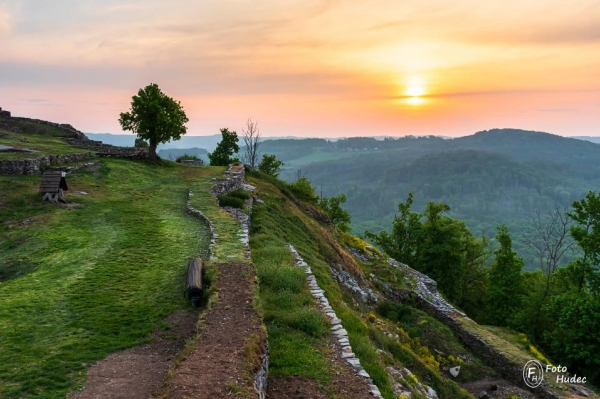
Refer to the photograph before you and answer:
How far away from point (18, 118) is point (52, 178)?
38184mm

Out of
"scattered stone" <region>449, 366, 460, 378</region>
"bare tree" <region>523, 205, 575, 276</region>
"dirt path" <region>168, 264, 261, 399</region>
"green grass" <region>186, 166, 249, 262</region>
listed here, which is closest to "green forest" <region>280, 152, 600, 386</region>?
"bare tree" <region>523, 205, 575, 276</region>

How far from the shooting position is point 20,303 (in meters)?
14.0

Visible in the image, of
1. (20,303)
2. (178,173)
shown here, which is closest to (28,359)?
(20,303)

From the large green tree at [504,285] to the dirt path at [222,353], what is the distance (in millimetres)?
40052

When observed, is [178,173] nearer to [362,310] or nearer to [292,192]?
[292,192]

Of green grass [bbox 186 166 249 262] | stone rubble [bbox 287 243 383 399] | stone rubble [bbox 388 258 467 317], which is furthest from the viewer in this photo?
stone rubble [bbox 388 258 467 317]

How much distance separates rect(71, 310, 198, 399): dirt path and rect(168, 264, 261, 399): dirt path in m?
0.75

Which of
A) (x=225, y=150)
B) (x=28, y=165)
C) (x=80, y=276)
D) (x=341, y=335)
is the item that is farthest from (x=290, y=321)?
(x=225, y=150)

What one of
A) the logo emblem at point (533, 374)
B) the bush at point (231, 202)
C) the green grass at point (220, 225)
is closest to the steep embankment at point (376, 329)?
the logo emblem at point (533, 374)

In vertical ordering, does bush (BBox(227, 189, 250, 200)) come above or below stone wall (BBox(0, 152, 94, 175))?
below

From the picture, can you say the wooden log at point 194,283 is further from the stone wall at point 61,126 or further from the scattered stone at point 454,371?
the stone wall at point 61,126

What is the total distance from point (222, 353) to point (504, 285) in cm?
4444

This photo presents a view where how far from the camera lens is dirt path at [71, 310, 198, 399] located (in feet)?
32.1

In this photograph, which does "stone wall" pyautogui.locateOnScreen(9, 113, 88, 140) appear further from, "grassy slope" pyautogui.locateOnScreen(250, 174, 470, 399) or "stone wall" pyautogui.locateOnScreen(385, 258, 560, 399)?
"stone wall" pyautogui.locateOnScreen(385, 258, 560, 399)
